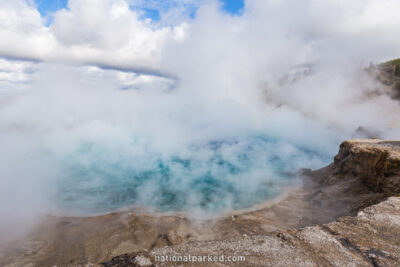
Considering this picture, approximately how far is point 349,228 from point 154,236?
8.62m

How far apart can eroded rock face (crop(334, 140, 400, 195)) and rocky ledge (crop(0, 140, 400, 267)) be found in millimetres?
48

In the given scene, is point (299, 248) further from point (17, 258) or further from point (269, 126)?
point (269, 126)

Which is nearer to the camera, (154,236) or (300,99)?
(154,236)

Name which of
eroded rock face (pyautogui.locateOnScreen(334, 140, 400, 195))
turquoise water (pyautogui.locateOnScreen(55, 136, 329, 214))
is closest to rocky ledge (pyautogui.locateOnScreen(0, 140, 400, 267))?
eroded rock face (pyautogui.locateOnScreen(334, 140, 400, 195))

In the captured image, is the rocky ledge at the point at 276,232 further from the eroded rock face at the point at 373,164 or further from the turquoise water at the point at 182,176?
the turquoise water at the point at 182,176

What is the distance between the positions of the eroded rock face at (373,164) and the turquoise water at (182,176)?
535cm

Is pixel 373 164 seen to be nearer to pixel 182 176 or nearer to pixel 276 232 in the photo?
pixel 276 232

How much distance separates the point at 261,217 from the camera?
12.5m

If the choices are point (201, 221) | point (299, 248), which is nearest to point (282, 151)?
point (201, 221)

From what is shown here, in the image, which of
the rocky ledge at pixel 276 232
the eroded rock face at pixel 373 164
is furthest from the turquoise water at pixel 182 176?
the eroded rock face at pixel 373 164

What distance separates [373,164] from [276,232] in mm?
9149

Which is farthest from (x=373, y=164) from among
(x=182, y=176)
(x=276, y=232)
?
(x=182, y=176)

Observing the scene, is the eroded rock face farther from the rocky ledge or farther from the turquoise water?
the turquoise water

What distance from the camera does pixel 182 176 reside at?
21.0 m
